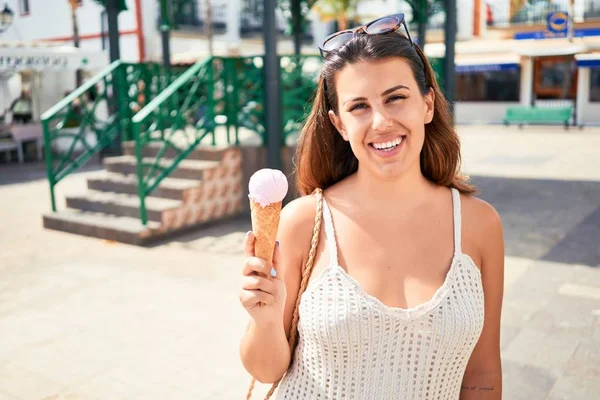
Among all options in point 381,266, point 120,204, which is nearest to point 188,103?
point 120,204

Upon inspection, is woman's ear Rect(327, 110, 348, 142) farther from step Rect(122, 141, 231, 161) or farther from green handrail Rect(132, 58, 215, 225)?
step Rect(122, 141, 231, 161)

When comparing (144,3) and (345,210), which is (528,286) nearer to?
(345,210)

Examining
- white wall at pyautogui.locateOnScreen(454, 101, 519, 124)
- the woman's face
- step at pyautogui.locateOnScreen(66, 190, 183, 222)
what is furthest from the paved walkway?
white wall at pyautogui.locateOnScreen(454, 101, 519, 124)

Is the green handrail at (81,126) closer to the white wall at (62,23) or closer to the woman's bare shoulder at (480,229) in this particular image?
the woman's bare shoulder at (480,229)

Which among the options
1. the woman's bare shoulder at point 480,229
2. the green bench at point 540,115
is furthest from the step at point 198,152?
the green bench at point 540,115

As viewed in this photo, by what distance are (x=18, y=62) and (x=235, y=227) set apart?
845 centimetres

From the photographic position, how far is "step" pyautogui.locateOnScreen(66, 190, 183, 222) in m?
7.04

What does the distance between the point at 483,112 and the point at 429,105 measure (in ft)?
85.5

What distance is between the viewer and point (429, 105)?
1.83 m

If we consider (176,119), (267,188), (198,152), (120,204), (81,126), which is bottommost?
(120,204)

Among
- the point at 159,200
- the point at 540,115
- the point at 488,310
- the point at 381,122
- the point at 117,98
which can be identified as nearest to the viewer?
the point at 381,122

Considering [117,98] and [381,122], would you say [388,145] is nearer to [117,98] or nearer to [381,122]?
[381,122]

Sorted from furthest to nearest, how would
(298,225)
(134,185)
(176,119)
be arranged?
(134,185) < (176,119) < (298,225)

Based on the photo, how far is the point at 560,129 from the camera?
834 inches
